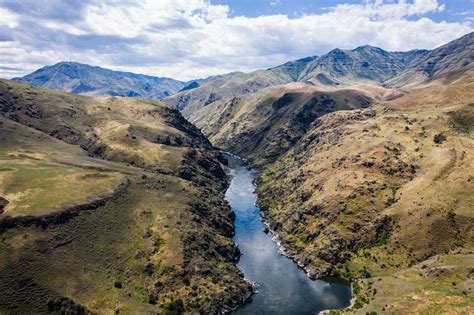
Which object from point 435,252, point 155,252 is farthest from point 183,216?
point 435,252

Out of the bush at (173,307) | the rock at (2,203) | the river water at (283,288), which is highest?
the rock at (2,203)

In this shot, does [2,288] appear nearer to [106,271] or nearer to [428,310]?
[106,271]

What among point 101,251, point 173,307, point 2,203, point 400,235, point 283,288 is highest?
point 400,235

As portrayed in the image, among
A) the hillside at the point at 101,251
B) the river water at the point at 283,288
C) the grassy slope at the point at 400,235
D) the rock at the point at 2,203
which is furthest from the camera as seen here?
the rock at the point at 2,203

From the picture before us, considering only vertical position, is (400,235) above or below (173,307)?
above

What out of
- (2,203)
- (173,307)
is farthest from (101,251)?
(2,203)

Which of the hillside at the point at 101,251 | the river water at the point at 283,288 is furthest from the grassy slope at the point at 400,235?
the hillside at the point at 101,251

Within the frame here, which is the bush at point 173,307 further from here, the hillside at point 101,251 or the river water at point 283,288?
the river water at point 283,288

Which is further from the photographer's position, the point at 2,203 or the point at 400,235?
the point at 400,235

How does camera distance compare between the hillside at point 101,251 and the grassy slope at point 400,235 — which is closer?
the grassy slope at point 400,235

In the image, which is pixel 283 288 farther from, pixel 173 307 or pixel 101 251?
pixel 101 251

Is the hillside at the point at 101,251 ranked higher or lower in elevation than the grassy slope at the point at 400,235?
lower
